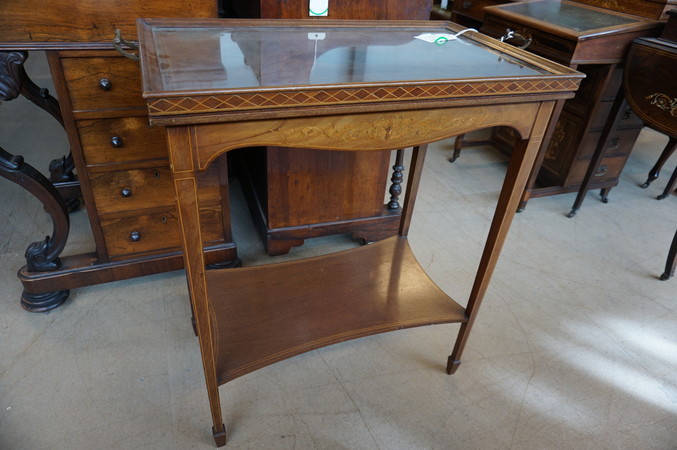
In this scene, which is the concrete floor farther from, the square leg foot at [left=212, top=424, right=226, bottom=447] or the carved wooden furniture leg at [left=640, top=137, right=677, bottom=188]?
the carved wooden furniture leg at [left=640, top=137, right=677, bottom=188]

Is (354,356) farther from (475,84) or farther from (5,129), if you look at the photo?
(5,129)

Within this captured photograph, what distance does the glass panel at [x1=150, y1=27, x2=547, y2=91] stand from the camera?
971 millimetres

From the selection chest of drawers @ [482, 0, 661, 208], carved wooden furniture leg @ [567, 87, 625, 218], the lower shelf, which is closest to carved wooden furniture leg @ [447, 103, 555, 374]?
the lower shelf

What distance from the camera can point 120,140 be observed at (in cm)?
162

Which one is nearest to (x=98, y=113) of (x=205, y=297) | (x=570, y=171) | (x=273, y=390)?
(x=205, y=297)

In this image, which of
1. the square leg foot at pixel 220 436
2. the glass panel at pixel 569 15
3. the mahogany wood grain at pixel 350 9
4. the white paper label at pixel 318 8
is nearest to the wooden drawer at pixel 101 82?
the mahogany wood grain at pixel 350 9

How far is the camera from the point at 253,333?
147cm

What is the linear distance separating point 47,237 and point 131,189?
14.4 inches

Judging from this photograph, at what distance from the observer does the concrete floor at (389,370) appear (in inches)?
57.0

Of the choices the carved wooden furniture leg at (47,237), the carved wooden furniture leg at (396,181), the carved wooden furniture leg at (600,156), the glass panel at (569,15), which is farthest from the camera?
the carved wooden furniture leg at (600,156)

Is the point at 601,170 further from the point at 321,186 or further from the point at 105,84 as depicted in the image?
the point at 105,84

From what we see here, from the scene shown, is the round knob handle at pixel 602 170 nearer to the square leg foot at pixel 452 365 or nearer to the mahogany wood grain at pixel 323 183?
the mahogany wood grain at pixel 323 183

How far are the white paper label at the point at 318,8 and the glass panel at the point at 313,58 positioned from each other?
38 cm

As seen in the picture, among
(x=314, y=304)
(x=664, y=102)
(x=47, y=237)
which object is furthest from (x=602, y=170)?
(x=47, y=237)
